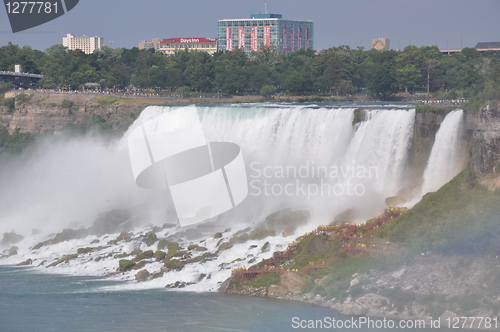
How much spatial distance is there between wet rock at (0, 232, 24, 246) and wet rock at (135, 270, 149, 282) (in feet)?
36.5

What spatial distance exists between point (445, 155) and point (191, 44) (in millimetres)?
149426

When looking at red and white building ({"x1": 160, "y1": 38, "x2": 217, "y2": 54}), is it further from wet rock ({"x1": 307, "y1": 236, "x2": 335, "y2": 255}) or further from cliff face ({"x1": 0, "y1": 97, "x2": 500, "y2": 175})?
wet rock ({"x1": 307, "y1": 236, "x2": 335, "y2": 255})

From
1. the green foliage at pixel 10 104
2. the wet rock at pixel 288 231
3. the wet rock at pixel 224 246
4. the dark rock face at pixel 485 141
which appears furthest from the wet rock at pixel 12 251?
the green foliage at pixel 10 104

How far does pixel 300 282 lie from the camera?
27.2m

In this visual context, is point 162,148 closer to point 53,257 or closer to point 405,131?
point 53,257

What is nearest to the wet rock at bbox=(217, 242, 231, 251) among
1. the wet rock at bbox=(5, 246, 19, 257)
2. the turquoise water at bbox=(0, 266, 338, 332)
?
the turquoise water at bbox=(0, 266, 338, 332)

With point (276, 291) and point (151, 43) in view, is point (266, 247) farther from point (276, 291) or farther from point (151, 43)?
point (151, 43)

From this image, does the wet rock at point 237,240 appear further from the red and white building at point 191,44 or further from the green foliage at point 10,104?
the red and white building at point 191,44

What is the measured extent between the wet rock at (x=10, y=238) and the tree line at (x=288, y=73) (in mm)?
36790

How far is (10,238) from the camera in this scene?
38.5 metres

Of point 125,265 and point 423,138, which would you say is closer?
point 125,265

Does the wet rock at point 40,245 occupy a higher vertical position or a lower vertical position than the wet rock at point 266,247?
lower

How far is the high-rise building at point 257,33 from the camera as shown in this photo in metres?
183

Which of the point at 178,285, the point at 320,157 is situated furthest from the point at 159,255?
the point at 320,157
